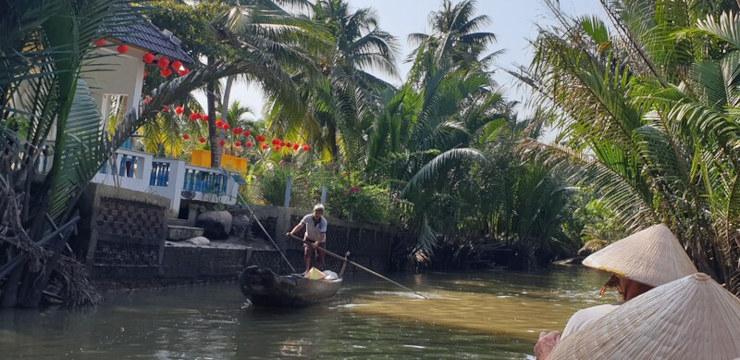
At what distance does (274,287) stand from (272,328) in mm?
1494

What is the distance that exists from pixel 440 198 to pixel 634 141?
12.2 meters

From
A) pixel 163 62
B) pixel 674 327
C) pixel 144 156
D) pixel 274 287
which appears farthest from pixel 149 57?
pixel 674 327

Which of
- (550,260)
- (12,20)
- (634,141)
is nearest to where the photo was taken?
(12,20)

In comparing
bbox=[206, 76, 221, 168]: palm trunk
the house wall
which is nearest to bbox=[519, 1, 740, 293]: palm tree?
the house wall

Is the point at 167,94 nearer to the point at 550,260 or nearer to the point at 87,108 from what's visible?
the point at 87,108

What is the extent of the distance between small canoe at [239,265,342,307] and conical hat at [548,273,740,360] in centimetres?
1009

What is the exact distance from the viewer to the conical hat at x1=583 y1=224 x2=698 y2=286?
4.73 meters

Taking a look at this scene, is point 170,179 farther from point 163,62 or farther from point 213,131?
point 213,131

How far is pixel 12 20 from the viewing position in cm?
683

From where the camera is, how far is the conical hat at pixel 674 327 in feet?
8.92

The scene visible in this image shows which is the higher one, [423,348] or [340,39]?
[340,39]

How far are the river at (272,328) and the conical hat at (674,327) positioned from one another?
653 centimetres

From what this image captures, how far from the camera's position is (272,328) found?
37.0ft

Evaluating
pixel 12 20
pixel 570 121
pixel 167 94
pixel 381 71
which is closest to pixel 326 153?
pixel 381 71
